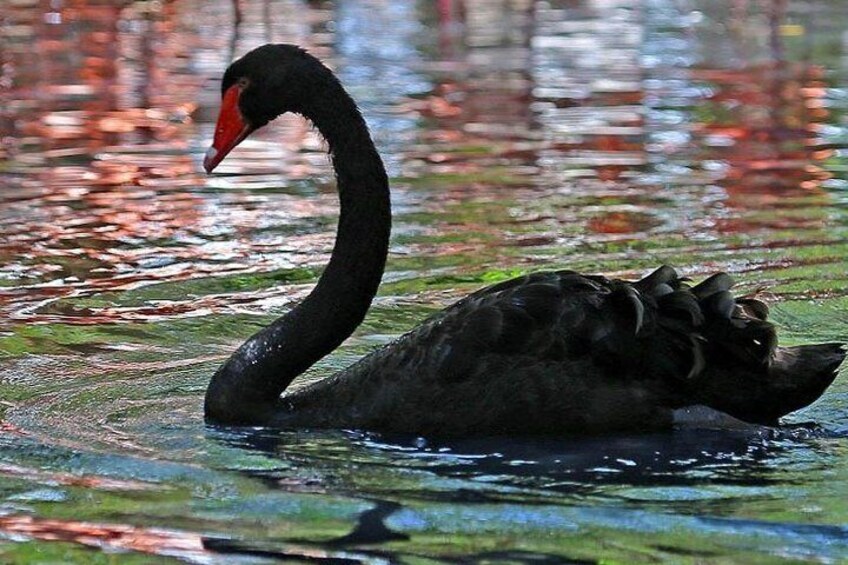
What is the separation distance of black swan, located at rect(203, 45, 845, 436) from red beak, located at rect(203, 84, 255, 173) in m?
0.18

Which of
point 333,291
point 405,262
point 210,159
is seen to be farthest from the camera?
point 405,262

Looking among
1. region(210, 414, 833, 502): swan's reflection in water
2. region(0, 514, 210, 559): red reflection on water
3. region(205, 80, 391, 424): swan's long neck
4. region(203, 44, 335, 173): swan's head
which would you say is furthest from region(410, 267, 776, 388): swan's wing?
region(0, 514, 210, 559): red reflection on water

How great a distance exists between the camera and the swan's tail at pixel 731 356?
5562 millimetres

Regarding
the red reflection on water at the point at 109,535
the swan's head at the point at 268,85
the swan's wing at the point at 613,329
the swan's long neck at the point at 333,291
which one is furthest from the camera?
the swan's head at the point at 268,85

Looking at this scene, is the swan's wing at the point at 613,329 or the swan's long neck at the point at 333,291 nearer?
the swan's wing at the point at 613,329

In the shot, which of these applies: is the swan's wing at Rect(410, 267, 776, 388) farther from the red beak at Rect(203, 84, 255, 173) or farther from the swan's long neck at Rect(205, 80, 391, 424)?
the red beak at Rect(203, 84, 255, 173)

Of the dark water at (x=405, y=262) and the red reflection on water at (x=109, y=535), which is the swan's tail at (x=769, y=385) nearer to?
the dark water at (x=405, y=262)

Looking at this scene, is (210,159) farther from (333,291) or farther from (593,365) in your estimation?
(593,365)

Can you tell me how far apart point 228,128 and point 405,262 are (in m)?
2.37

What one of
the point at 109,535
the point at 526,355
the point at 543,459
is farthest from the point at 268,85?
the point at 109,535

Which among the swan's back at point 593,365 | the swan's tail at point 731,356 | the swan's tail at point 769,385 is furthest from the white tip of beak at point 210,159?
the swan's tail at point 769,385

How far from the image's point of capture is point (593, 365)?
18.5 feet

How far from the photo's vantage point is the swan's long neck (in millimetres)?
5816

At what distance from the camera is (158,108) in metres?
14.2
